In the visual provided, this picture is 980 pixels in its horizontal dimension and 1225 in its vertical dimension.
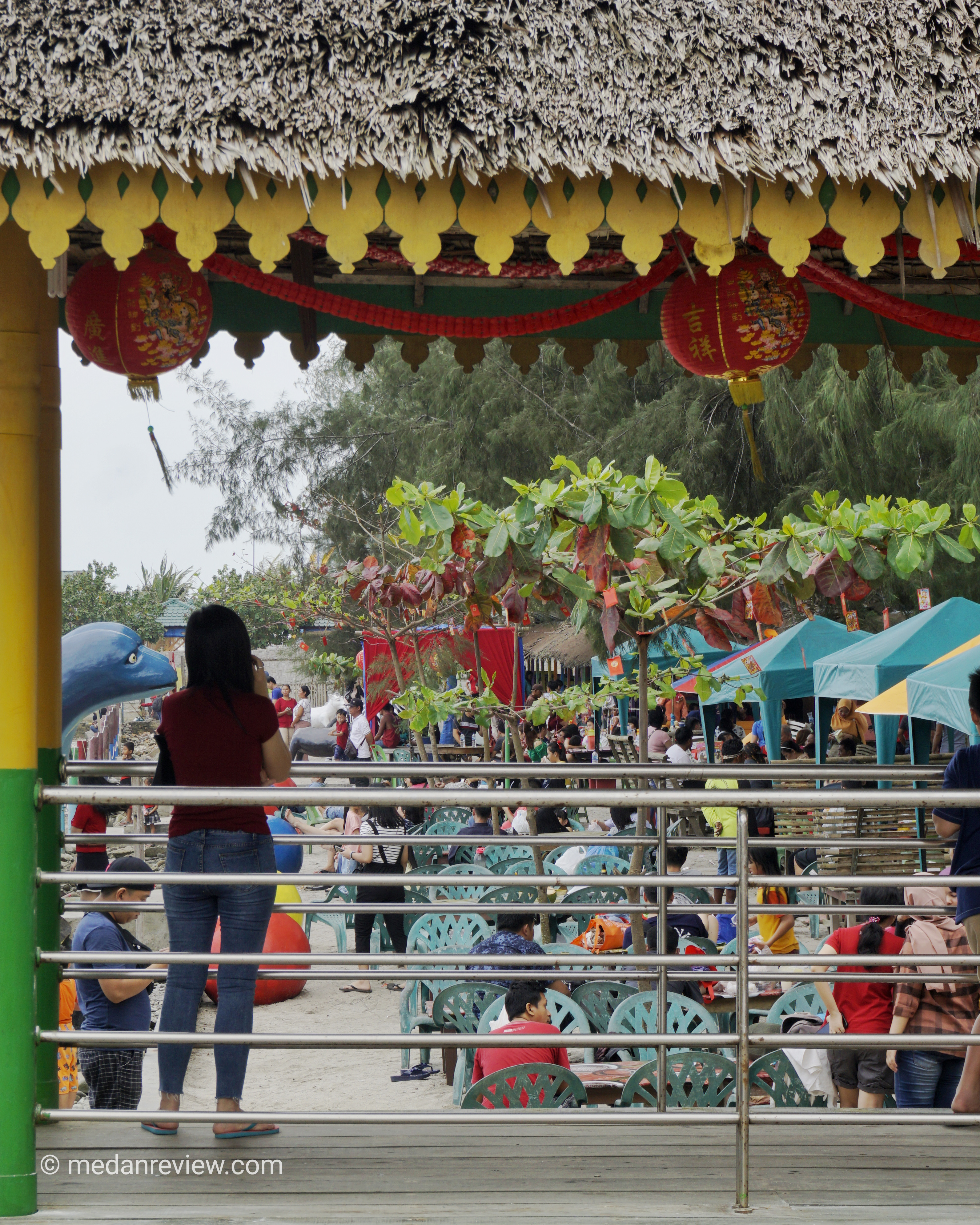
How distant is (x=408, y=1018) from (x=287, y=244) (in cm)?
527

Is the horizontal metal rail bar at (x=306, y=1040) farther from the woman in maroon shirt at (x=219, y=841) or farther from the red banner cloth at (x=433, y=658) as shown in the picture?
the red banner cloth at (x=433, y=658)

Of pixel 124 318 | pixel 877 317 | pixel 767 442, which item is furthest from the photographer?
pixel 767 442

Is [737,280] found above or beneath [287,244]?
above

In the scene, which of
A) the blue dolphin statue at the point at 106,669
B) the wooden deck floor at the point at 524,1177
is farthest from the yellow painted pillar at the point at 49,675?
the blue dolphin statue at the point at 106,669

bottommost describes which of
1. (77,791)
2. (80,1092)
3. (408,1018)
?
(80,1092)

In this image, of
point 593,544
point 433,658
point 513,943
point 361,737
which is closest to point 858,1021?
point 513,943

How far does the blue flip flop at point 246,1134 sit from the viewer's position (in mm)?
3246

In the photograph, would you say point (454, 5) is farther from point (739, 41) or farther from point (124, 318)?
point (124, 318)

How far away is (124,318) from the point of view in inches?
149

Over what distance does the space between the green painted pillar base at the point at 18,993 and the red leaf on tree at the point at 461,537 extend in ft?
10.9

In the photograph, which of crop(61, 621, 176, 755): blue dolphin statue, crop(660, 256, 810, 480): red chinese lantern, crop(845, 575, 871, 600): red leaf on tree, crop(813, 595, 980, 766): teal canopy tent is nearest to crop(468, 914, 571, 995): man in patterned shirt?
crop(845, 575, 871, 600): red leaf on tree

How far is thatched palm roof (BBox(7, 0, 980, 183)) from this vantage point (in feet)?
8.89

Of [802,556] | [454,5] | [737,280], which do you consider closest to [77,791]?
[454,5]

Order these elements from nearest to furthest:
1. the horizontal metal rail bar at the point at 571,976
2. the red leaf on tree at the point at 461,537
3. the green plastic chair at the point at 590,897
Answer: the horizontal metal rail bar at the point at 571,976 < the red leaf on tree at the point at 461,537 < the green plastic chair at the point at 590,897
